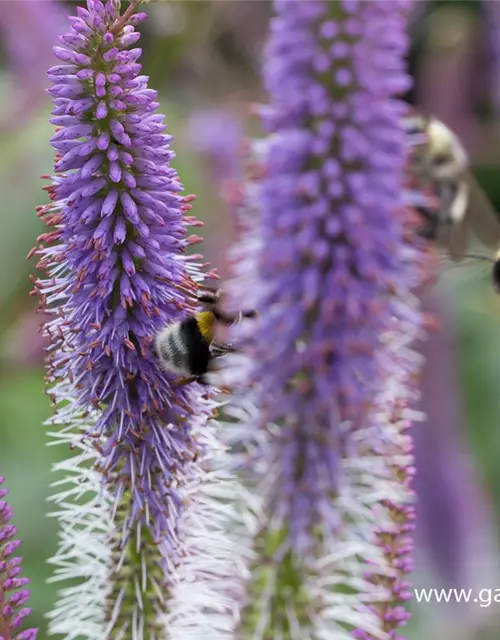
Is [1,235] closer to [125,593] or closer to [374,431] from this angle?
[125,593]

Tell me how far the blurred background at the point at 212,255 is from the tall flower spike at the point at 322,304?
1.87 metres

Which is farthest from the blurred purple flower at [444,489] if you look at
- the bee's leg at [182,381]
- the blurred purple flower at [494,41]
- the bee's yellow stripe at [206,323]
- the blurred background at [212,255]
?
the bee's leg at [182,381]

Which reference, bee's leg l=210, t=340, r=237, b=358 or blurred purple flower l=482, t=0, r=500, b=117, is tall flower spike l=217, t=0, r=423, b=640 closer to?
bee's leg l=210, t=340, r=237, b=358

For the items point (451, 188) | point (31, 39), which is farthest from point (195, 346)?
point (31, 39)

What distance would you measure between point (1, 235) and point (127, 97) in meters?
2.36

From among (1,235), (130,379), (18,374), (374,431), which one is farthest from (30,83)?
(374,431)

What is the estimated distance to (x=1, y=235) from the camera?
3.58 meters

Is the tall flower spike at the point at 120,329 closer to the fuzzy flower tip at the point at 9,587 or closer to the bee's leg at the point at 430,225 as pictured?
the fuzzy flower tip at the point at 9,587

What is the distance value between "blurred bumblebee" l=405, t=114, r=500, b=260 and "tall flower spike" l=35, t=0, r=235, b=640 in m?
1.08

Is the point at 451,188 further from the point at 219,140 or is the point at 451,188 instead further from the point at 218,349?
the point at 219,140

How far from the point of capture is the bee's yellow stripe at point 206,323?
160 cm

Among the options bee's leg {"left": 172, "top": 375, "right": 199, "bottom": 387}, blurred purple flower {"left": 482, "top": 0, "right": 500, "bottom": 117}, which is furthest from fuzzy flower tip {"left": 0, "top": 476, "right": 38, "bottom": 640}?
blurred purple flower {"left": 482, "top": 0, "right": 500, "bottom": 117}

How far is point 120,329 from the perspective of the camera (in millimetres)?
1392

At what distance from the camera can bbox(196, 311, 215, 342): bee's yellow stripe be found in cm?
160
